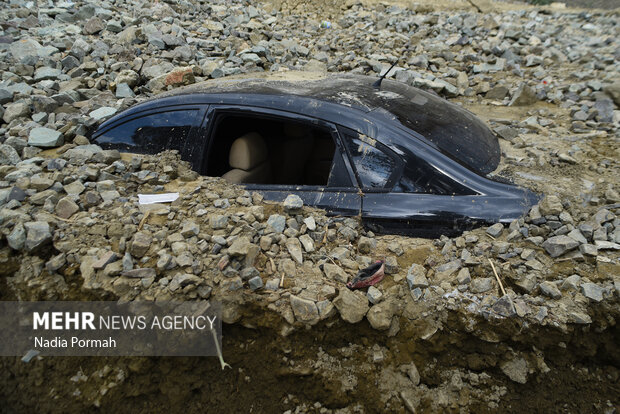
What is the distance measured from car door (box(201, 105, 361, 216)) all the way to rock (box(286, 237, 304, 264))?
263mm

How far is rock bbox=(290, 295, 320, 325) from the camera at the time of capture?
222 cm

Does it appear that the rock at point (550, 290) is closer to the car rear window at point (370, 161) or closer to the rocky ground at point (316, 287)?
the rocky ground at point (316, 287)

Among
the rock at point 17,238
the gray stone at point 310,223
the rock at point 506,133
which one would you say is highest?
the rock at point 506,133

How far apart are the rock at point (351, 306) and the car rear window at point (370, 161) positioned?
0.66m

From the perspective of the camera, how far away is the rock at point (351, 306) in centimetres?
221

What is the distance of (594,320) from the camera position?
2090 mm

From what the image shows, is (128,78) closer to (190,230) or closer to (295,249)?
(190,230)

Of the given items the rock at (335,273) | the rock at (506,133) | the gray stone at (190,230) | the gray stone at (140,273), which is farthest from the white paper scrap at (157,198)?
the rock at (506,133)

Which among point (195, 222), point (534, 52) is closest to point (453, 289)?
point (195, 222)

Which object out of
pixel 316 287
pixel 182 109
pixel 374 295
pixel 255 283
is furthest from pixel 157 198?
pixel 374 295

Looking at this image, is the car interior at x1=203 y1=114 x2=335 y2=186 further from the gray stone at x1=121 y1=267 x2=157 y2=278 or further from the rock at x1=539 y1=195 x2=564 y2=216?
the rock at x1=539 y1=195 x2=564 y2=216

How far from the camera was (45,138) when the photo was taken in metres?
3.65

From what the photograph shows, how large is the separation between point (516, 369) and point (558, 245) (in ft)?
2.42

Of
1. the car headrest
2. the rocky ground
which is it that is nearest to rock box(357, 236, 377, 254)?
the rocky ground
